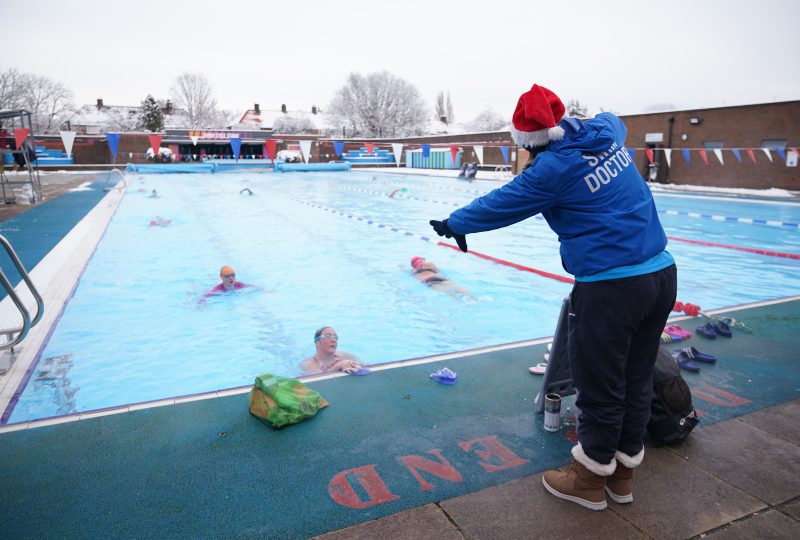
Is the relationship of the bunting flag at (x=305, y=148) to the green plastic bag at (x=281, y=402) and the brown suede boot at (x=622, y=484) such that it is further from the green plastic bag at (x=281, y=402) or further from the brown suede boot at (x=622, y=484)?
the brown suede boot at (x=622, y=484)

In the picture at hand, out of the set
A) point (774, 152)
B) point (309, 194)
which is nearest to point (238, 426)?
point (309, 194)

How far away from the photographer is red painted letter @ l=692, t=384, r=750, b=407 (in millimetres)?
3338

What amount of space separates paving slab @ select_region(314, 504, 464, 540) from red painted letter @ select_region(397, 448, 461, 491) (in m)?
0.22

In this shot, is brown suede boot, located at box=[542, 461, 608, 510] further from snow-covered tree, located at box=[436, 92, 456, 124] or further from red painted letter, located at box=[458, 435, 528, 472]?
snow-covered tree, located at box=[436, 92, 456, 124]

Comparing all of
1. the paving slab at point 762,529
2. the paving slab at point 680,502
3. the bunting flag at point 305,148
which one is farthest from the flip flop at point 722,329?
the bunting flag at point 305,148

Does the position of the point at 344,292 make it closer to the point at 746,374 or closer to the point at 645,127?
the point at 746,374

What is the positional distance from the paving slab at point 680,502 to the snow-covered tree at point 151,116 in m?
66.9

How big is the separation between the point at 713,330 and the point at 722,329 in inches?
4.5

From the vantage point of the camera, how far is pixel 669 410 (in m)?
2.77

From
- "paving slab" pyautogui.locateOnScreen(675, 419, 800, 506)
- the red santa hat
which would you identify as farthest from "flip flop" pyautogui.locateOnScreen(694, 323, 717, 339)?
the red santa hat

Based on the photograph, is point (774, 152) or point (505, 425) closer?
point (505, 425)

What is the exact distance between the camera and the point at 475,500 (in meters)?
2.37

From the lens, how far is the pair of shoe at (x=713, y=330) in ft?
14.9

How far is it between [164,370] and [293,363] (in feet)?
4.46
